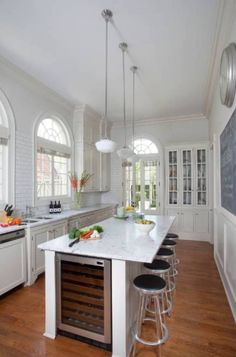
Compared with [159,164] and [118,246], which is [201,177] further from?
[118,246]

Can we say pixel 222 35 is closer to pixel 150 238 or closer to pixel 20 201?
pixel 150 238

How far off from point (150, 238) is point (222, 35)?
247 centimetres

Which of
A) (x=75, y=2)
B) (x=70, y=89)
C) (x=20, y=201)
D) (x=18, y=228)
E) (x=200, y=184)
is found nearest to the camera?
(x=75, y=2)

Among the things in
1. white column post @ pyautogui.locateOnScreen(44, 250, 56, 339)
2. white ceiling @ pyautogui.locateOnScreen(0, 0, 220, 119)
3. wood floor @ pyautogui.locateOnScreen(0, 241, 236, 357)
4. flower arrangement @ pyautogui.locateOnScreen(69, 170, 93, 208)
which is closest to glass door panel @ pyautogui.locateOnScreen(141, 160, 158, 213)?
flower arrangement @ pyautogui.locateOnScreen(69, 170, 93, 208)

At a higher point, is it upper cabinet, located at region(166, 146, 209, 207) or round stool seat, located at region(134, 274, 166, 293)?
upper cabinet, located at region(166, 146, 209, 207)

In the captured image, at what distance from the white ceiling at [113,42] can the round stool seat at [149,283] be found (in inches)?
102

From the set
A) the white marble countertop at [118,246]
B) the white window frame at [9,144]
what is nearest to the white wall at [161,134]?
the white window frame at [9,144]

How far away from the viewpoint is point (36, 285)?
2.86m

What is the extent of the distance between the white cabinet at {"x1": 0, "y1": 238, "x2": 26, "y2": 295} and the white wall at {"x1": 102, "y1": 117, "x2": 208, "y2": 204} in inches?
140

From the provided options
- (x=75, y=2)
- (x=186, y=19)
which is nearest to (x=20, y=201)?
(x=75, y=2)

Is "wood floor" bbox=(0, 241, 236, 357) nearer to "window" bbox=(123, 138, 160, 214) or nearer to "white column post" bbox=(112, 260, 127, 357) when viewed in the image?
"white column post" bbox=(112, 260, 127, 357)

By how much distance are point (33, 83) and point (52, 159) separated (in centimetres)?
139

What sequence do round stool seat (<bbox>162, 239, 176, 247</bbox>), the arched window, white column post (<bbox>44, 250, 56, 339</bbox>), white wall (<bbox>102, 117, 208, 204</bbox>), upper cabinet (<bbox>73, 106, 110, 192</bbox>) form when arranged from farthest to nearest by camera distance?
the arched window < white wall (<bbox>102, 117, 208, 204</bbox>) < upper cabinet (<bbox>73, 106, 110, 192</bbox>) < round stool seat (<bbox>162, 239, 176, 247</bbox>) < white column post (<bbox>44, 250, 56, 339</bbox>)

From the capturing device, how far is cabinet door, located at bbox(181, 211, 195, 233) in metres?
5.12
